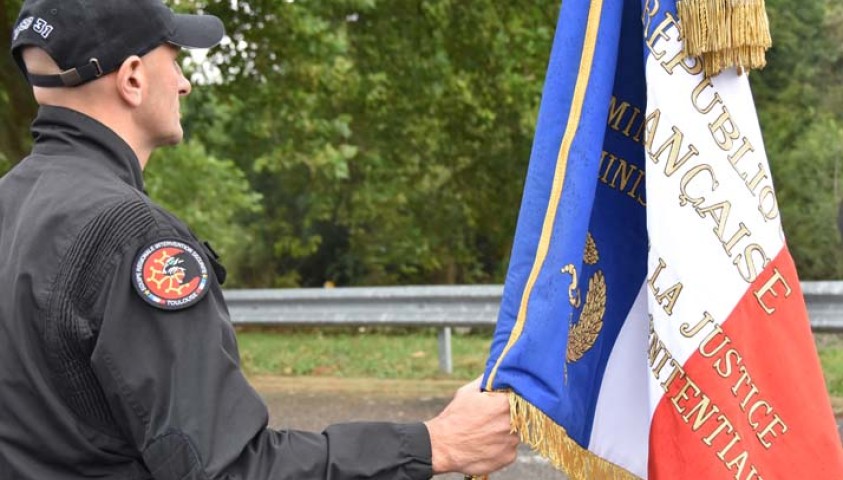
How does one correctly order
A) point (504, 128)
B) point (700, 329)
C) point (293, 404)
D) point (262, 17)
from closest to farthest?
point (700, 329) → point (293, 404) → point (262, 17) → point (504, 128)

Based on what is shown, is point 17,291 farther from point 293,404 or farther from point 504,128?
point 504,128

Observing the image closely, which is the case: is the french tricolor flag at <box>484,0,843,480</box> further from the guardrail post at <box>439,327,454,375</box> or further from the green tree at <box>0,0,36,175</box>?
the green tree at <box>0,0,36,175</box>

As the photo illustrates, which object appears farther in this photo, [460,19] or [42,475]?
[460,19]

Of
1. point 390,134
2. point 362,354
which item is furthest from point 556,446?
point 390,134

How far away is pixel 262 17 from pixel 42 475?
10173 millimetres

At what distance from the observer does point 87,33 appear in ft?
6.63

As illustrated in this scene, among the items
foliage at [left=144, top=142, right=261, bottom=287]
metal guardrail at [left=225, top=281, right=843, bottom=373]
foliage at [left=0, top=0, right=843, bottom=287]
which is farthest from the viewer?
foliage at [left=144, top=142, right=261, bottom=287]

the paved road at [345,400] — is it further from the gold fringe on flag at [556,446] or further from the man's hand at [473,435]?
the man's hand at [473,435]

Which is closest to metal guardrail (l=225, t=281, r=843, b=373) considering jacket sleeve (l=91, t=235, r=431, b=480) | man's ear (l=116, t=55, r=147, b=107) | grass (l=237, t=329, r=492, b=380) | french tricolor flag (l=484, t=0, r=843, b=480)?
grass (l=237, t=329, r=492, b=380)

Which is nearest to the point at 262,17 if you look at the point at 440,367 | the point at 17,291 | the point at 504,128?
the point at 440,367

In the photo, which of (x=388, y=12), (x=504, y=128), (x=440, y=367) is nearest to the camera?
(x=440, y=367)

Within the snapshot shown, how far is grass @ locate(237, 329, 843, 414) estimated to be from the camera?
31.2 feet

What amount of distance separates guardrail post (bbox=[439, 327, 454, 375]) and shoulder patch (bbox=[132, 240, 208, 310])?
24.4ft

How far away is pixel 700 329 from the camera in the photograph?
8.60 feet
